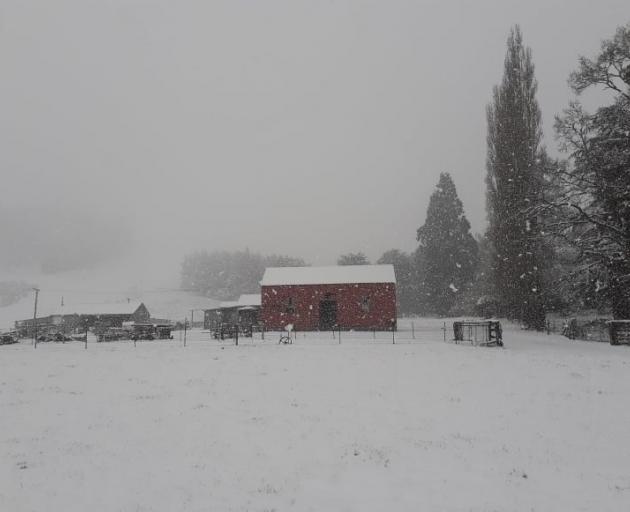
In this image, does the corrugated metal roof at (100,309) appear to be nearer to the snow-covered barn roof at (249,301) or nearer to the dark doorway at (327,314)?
the snow-covered barn roof at (249,301)

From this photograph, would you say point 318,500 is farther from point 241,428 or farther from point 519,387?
point 519,387

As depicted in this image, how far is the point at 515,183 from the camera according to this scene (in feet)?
126

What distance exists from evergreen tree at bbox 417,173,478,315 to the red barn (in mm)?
18444

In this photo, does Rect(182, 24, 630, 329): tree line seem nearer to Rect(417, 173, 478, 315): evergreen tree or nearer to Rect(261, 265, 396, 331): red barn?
Rect(417, 173, 478, 315): evergreen tree

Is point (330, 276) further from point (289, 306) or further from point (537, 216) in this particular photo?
point (537, 216)

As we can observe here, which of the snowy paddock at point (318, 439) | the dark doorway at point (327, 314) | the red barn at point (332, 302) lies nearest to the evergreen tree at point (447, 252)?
the red barn at point (332, 302)

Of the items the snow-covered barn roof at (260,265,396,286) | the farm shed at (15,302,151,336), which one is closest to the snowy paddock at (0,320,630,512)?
the snow-covered barn roof at (260,265,396,286)

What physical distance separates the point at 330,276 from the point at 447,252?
22721mm

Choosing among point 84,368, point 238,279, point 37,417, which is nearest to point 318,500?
point 37,417

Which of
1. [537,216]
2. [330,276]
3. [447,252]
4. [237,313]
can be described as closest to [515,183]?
[537,216]

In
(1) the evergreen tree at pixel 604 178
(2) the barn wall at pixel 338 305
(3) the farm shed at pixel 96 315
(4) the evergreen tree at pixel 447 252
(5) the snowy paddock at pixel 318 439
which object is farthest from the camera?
(3) the farm shed at pixel 96 315

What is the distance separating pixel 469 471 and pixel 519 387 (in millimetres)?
7088

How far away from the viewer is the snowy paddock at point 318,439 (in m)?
6.21

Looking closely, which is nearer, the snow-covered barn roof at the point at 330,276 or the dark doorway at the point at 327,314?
the dark doorway at the point at 327,314
